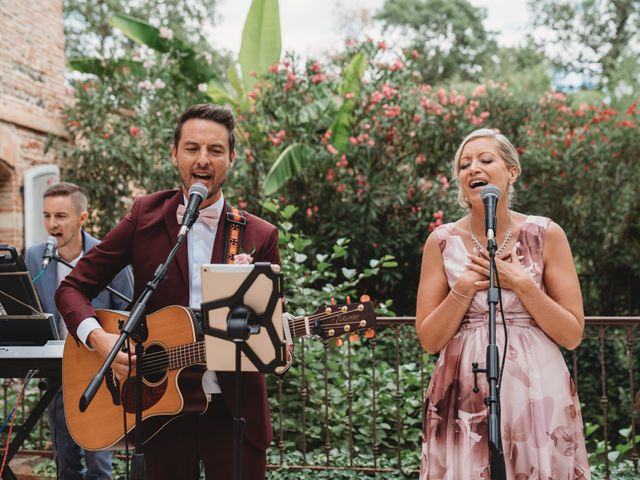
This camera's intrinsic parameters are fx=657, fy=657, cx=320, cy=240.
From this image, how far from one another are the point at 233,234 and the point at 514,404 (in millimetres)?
1303

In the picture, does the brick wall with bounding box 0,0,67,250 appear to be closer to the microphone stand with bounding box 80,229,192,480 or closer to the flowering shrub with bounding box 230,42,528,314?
the flowering shrub with bounding box 230,42,528,314

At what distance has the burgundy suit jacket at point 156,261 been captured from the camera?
265 cm

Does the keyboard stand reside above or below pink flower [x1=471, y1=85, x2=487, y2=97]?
below

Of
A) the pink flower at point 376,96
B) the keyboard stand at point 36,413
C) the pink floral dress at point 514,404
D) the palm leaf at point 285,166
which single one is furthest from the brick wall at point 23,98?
the pink floral dress at point 514,404

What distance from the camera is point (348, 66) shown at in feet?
29.7

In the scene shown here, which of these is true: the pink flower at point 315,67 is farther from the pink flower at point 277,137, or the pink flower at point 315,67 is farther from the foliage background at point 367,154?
the pink flower at point 277,137

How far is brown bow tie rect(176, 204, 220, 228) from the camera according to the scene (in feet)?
9.02

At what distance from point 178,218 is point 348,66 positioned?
6.80 meters

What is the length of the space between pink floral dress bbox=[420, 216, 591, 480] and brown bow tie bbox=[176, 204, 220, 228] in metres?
1.03

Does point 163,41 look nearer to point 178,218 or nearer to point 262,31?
point 262,31

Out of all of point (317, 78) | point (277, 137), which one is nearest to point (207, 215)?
point (277, 137)

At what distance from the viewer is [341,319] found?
2617 millimetres

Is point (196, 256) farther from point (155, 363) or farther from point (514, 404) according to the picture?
point (514, 404)

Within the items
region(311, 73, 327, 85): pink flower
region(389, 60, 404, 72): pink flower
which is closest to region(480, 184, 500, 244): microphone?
region(311, 73, 327, 85): pink flower
